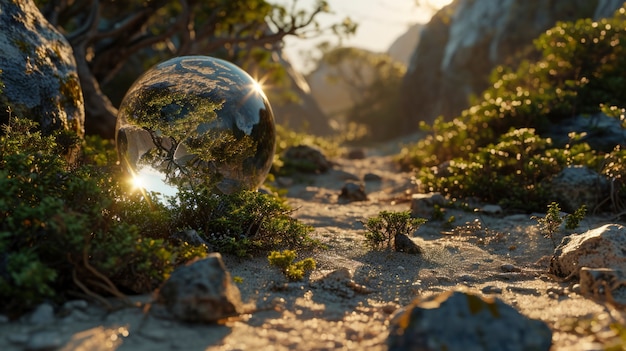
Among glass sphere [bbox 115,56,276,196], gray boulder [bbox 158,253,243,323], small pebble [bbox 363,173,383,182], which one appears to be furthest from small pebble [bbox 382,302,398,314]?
small pebble [bbox 363,173,383,182]

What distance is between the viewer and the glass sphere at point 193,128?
4746 millimetres

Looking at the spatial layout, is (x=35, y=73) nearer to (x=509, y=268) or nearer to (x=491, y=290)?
(x=491, y=290)

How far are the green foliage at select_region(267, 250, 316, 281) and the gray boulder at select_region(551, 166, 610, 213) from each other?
399 centimetres

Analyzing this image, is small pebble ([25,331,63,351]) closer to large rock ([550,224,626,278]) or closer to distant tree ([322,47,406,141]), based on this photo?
large rock ([550,224,626,278])

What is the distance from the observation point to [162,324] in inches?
116

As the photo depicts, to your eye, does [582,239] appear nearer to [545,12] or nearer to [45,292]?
[45,292]

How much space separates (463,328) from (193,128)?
308 centimetres

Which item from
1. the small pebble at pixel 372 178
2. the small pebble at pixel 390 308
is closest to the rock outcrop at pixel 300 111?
the small pebble at pixel 372 178

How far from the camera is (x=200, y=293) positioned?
2998 millimetres

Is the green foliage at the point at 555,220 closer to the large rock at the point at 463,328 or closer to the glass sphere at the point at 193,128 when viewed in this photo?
the large rock at the point at 463,328

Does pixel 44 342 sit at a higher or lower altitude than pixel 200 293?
lower

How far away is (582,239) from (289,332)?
2660 mm

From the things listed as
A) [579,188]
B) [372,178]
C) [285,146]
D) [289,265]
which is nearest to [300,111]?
[285,146]

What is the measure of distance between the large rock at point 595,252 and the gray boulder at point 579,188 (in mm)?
2347
